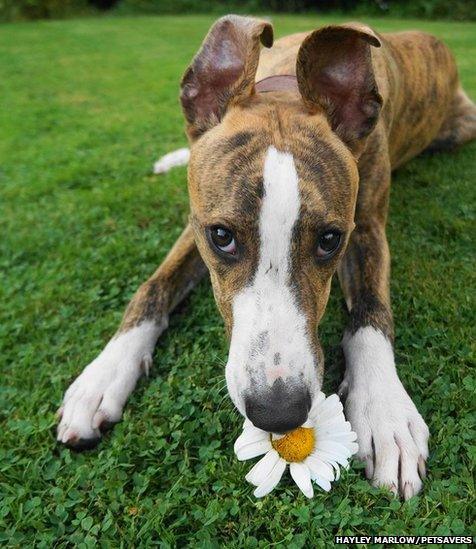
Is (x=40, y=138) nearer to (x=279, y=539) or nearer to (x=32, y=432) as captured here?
(x=32, y=432)

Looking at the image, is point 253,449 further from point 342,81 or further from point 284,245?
point 342,81

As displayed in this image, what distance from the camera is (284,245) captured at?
2316 millimetres

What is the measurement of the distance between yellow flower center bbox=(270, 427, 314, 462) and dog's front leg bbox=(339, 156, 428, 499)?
292mm

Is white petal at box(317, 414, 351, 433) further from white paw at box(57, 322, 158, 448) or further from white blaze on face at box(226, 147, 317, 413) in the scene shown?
white paw at box(57, 322, 158, 448)

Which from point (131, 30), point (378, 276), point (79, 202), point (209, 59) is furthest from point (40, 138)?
point (131, 30)

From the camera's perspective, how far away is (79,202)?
200 inches

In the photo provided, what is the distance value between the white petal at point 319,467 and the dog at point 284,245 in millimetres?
234

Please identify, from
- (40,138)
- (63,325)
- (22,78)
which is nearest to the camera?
(63,325)

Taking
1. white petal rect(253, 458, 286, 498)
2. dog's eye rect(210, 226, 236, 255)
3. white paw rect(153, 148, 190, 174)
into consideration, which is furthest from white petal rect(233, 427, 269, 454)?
white paw rect(153, 148, 190, 174)

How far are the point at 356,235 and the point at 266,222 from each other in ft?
3.98

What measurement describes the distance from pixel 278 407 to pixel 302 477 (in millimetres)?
332

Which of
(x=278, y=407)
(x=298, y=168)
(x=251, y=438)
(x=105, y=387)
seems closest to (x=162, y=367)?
(x=105, y=387)

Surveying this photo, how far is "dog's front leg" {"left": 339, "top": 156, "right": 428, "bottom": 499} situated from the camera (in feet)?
7.75

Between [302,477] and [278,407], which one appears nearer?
[278,407]
